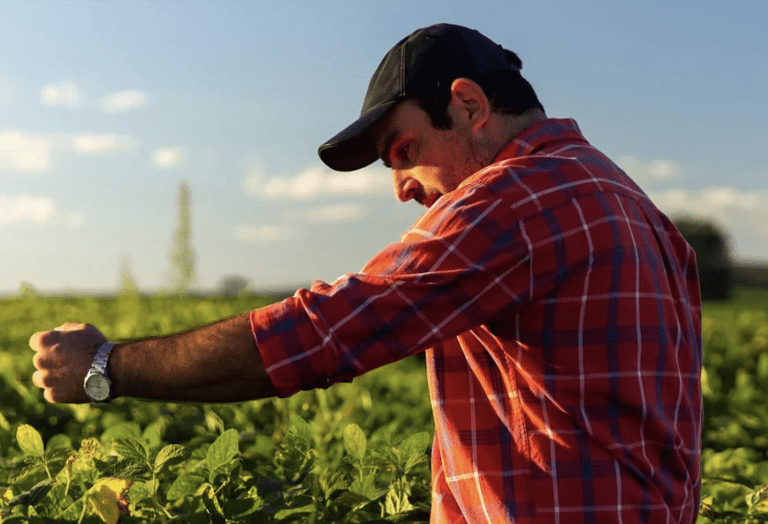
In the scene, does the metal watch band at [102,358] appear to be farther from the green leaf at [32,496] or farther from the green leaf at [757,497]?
the green leaf at [757,497]

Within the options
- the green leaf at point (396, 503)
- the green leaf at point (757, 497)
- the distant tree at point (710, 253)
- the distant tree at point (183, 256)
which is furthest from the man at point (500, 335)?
the distant tree at point (710, 253)

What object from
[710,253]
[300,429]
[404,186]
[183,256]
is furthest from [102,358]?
[710,253]

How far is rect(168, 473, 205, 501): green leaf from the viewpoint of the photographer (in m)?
2.41

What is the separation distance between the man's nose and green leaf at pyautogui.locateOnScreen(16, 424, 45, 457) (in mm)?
1210

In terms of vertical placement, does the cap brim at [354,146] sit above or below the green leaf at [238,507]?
above

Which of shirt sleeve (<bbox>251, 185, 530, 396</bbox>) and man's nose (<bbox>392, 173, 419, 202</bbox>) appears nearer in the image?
shirt sleeve (<bbox>251, 185, 530, 396</bbox>)

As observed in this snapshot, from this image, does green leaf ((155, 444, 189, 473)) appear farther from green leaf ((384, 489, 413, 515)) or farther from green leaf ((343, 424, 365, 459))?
green leaf ((384, 489, 413, 515))

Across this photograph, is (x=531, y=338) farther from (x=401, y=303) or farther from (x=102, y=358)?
(x=102, y=358)

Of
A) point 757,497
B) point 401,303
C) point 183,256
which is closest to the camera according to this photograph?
point 401,303

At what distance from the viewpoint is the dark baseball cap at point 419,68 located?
239cm

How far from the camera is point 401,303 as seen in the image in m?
1.93

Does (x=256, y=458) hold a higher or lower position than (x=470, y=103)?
lower

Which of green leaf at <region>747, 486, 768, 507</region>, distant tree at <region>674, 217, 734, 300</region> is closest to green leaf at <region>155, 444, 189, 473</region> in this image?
green leaf at <region>747, 486, 768, 507</region>

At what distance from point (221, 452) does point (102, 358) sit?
1.52 ft
